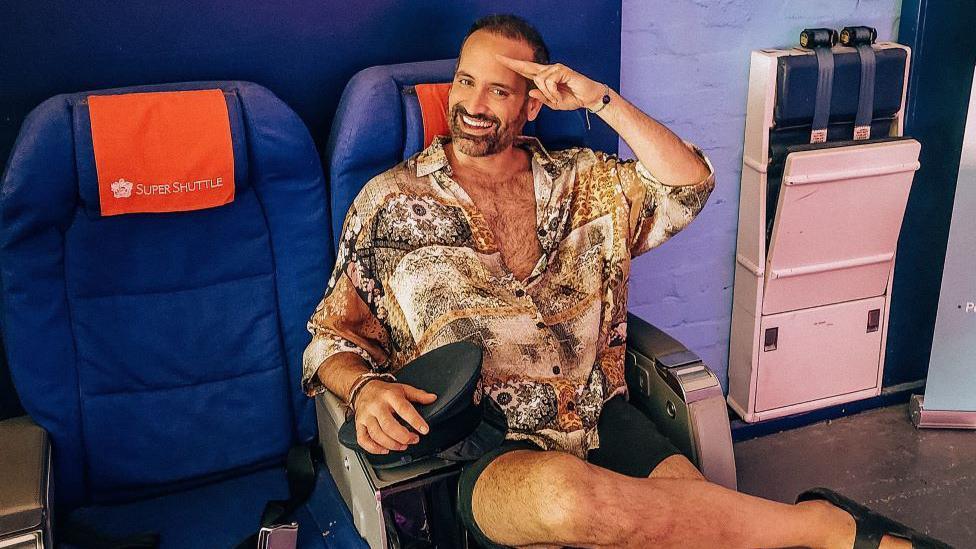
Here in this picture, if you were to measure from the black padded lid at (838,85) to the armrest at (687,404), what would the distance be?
0.84 m

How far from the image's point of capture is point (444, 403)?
57.7 inches

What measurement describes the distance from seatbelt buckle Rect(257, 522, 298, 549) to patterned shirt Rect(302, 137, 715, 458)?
10.4 inches

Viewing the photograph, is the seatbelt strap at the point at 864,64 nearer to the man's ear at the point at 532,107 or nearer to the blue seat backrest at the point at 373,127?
the man's ear at the point at 532,107

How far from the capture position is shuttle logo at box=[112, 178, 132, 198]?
1.69 meters

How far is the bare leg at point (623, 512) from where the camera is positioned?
1.46 m

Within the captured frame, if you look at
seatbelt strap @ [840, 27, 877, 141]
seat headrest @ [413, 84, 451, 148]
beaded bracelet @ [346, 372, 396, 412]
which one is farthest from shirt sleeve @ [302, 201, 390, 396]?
seatbelt strap @ [840, 27, 877, 141]

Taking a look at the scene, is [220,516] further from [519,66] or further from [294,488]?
[519,66]

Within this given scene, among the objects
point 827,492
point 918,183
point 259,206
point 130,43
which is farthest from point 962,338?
point 130,43

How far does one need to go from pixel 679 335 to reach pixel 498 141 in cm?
112

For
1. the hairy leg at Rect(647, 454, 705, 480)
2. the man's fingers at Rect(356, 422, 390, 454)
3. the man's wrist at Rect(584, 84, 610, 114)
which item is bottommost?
the hairy leg at Rect(647, 454, 705, 480)

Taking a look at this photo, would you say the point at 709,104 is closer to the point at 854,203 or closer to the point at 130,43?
the point at 854,203

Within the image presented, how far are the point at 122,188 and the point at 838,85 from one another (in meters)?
1.78

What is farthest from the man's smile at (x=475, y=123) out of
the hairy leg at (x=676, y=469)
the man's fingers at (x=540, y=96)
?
the hairy leg at (x=676, y=469)

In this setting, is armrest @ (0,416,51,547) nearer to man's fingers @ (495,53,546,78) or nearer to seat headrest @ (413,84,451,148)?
seat headrest @ (413,84,451,148)
